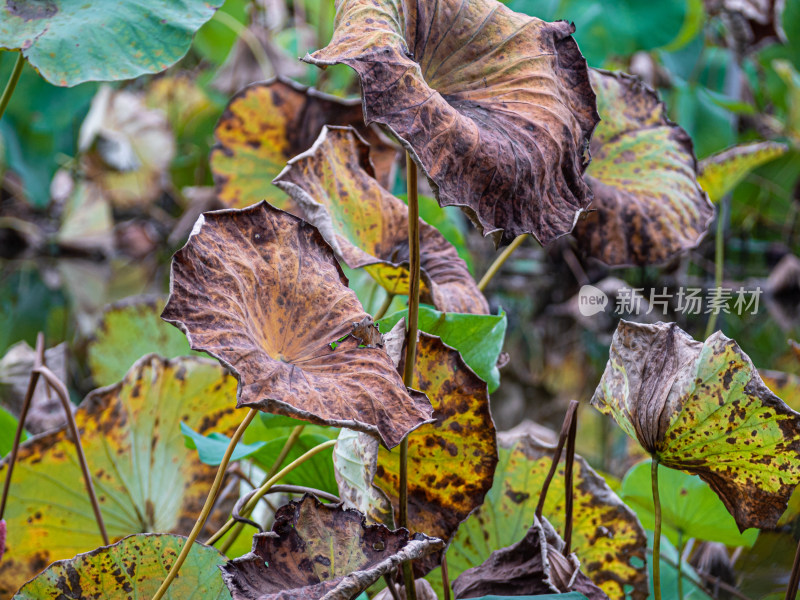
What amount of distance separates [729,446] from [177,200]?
1.24 meters

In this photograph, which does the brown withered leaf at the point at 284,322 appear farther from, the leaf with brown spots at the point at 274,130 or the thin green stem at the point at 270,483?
the leaf with brown spots at the point at 274,130

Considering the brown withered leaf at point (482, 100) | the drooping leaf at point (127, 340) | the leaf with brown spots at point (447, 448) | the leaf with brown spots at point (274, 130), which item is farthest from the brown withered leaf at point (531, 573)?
the drooping leaf at point (127, 340)

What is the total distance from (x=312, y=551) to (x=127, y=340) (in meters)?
0.45

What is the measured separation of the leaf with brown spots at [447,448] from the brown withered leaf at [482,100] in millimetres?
79

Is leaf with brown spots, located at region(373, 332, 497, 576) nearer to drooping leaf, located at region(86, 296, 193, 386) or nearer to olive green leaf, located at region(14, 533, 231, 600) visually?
olive green leaf, located at region(14, 533, 231, 600)

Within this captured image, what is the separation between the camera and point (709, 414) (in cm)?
30

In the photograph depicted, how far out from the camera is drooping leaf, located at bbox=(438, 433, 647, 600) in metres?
0.38

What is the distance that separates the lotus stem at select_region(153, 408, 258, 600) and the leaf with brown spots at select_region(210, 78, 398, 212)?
0.29 meters

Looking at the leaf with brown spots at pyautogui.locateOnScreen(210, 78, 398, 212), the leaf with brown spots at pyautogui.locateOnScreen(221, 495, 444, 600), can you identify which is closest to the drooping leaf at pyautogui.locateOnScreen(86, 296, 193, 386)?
the leaf with brown spots at pyautogui.locateOnScreen(210, 78, 398, 212)

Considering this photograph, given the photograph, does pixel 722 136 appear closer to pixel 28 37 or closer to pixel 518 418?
pixel 518 418

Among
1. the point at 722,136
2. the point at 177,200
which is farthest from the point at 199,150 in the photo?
the point at 722,136

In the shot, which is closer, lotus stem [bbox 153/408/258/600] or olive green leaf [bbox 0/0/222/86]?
lotus stem [bbox 153/408/258/600]

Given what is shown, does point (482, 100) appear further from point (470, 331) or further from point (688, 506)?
point (688, 506)

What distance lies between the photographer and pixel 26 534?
1.32 feet
